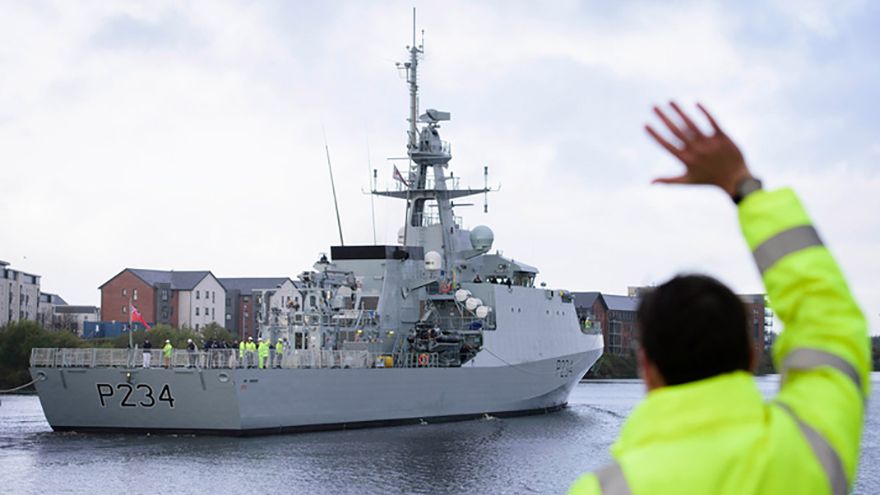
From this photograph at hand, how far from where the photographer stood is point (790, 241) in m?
1.99

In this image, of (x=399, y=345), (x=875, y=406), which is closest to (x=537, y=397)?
(x=399, y=345)

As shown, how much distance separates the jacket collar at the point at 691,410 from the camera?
1.79m

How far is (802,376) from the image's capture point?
1.95 metres

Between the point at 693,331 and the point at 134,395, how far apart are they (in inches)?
983

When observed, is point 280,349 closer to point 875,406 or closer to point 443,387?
point 443,387

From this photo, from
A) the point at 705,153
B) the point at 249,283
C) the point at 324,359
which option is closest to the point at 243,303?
the point at 249,283

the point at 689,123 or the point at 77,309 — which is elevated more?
the point at 77,309

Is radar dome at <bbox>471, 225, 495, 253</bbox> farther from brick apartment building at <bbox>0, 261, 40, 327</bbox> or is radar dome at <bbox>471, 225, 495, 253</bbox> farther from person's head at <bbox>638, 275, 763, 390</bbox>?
brick apartment building at <bbox>0, 261, 40, 327</bbox>

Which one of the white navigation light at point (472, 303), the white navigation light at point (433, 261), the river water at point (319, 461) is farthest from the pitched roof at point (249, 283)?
the river water at point (319, 461)

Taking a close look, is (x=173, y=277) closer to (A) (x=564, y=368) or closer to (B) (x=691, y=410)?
(A) (x=564, y=368)

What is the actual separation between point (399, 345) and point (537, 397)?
5519 millimetres

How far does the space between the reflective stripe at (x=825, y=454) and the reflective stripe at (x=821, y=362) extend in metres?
0.13

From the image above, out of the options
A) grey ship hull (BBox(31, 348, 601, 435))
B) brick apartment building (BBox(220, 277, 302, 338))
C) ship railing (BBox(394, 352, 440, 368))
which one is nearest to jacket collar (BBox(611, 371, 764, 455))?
grey ship hull (BBox(31, 348, 601, 435))

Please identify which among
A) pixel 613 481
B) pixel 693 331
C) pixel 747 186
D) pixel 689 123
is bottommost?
pixel 613 481
